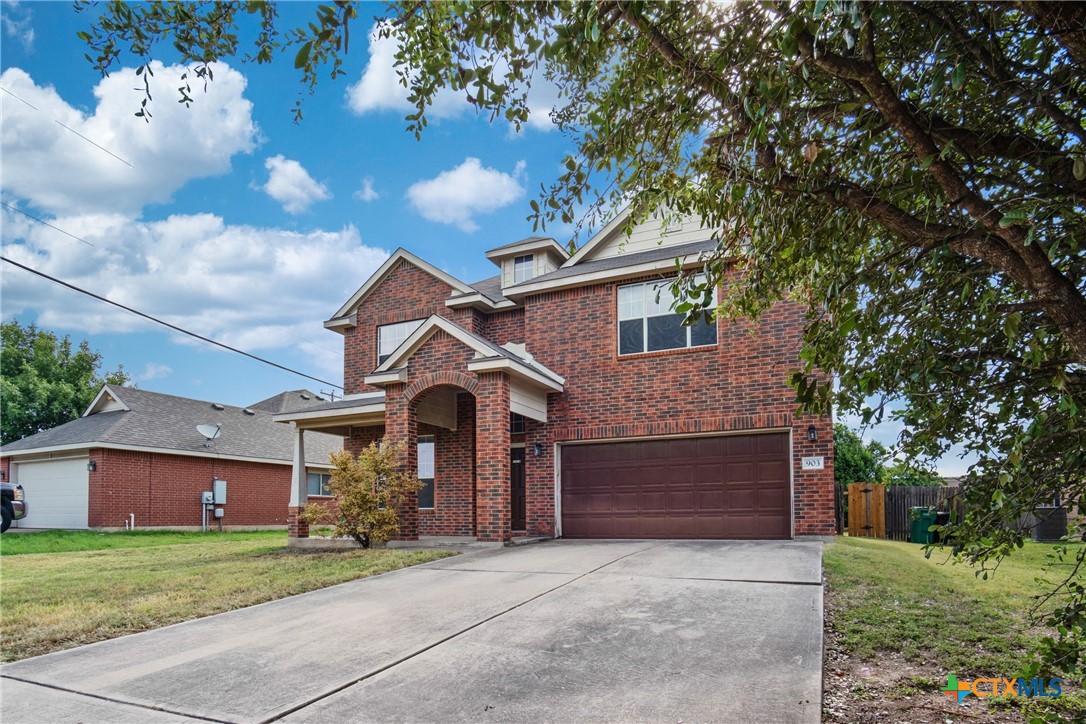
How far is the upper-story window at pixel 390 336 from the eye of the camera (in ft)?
55.8

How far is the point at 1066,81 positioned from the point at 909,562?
28.3 feet

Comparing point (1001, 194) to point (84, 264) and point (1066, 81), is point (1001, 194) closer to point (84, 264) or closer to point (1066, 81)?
point (1066, 81)

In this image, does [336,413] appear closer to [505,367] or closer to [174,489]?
[505,367]

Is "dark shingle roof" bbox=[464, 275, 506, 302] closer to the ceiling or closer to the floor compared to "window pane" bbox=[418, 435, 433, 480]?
closer to the ceiling

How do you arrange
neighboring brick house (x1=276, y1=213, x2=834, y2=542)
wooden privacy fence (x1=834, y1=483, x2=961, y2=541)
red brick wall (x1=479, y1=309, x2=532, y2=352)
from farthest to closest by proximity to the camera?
wooden privacy fence (x1=834, y1=483, x2=961, y2=541), red brick wall (x1=479, y1=309, x2=532, y2=352), neighboring brick house (x1=276, y1=213, x2=834, y2=542)

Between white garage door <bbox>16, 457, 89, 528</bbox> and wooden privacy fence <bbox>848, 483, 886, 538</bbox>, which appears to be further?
white garage door <bbox>16, 457, 89, 528</bbox>

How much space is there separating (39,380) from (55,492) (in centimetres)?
1526

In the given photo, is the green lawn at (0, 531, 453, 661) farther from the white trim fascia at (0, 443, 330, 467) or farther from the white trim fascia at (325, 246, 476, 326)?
the white trim fascia at (325, 246, 476, 326)

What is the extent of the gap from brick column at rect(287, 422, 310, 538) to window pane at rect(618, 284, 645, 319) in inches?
335

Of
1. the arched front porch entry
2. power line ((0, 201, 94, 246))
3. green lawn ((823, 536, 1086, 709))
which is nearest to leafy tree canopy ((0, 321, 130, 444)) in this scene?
power line ((0, 201, 94, 246))

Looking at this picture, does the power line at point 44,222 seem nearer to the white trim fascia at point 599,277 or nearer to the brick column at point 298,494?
the brick column at point 298,494

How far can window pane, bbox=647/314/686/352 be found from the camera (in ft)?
43.9

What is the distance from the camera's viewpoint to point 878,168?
370cm

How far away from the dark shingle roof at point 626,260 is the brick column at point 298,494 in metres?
6.62
